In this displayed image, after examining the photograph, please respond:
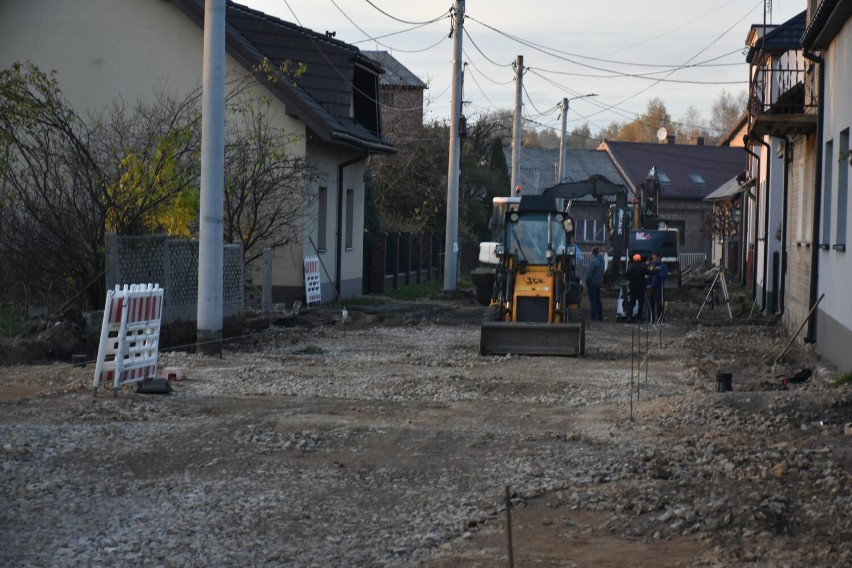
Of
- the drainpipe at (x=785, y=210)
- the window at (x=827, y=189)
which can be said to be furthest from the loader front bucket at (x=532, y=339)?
the drainpipe at (x=785, y=210)

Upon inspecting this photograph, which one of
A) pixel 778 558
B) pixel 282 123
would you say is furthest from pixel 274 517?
pixel 282 123

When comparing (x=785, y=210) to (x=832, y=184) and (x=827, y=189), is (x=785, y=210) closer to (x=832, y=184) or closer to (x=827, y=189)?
(x=827, y=189)

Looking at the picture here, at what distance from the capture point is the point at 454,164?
3419 centimetres

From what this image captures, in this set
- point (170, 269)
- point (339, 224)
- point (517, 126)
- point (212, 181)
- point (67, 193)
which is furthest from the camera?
point (517, 126)

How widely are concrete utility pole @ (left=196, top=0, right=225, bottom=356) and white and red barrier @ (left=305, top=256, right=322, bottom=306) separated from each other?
10021 mm

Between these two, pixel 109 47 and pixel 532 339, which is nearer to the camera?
pixel 532 339

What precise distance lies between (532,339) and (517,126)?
2351cm

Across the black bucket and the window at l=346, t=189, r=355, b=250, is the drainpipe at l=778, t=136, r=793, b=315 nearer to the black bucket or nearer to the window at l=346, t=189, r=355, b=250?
the black bucket

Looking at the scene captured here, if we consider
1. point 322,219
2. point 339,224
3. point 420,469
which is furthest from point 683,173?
point 420,469

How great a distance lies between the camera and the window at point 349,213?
32.5 metres

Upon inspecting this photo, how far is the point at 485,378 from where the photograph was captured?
15852mm

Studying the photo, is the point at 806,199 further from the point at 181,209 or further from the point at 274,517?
the point at 274,517

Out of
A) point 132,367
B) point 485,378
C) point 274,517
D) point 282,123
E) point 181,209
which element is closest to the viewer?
point 274,517

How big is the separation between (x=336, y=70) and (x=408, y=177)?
66.2 ft
